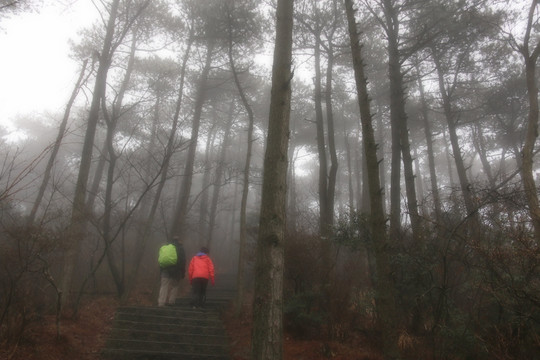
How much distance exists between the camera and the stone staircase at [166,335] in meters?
6.40

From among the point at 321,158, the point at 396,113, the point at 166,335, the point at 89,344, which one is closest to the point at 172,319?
the point at 166,335

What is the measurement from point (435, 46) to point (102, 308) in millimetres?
12003

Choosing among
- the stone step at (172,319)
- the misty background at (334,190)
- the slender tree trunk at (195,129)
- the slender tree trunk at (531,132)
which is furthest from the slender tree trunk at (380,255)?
the slender tree trunk at (195,129)

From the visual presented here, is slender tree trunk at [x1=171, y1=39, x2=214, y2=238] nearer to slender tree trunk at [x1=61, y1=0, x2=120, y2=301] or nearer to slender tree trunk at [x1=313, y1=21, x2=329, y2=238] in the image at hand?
slender tree trunk at [x1=61, y1=0, x2=120, y2=301]

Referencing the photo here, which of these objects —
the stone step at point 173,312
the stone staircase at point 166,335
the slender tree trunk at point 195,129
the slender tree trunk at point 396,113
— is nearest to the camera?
the stone staircase at point 166,335

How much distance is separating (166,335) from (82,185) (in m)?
4.28

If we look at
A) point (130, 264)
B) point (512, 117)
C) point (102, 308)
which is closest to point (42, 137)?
point (130, 264)

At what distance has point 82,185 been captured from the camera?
343 inches

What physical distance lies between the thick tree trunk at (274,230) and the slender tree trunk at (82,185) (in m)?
4.21

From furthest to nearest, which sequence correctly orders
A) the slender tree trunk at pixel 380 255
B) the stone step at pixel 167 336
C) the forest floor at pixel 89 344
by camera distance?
the stone step at pixel 167 336 < the forest floor at pixel 89 344 < the slender tree trunk at pixel 380 255

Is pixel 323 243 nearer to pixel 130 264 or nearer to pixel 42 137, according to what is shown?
pixel 130 264

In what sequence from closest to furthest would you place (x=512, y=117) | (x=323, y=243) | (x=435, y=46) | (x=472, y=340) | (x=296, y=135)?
(x=472, y=340), (x=323, y=243), (x=435, y=46), (x=512, y=117), (x=296, y=135)

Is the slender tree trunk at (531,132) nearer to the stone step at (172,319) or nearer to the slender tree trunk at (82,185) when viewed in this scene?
the stone step at (172,319)

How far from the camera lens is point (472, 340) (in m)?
5.26
